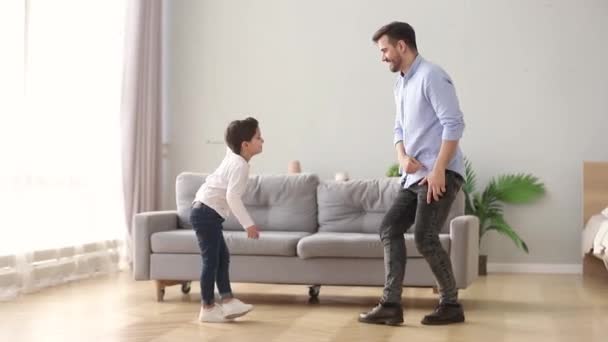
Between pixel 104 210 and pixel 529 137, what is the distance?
11.1ft

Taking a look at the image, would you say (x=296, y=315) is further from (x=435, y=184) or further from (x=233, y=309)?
(x=435, y=184)

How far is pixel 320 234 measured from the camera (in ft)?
17.0

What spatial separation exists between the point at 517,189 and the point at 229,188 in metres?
3.24

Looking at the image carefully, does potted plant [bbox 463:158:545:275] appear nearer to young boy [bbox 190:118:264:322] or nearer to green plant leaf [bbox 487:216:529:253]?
green plant leaf [bbox 487:216:529:253]

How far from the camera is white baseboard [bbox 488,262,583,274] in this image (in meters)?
6.91

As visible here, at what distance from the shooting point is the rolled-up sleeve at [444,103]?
157 inches

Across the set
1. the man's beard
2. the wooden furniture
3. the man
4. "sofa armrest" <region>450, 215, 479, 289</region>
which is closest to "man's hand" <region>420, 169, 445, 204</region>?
the man

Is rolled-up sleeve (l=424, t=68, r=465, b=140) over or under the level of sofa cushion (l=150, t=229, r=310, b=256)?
over

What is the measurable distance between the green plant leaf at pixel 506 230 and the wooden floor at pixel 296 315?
0.73m

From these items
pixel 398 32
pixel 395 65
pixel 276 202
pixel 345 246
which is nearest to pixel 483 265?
pixel 276 202

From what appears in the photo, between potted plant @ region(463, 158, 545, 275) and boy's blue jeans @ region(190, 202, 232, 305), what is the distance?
2.90m

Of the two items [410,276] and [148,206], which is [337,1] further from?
[410,276]

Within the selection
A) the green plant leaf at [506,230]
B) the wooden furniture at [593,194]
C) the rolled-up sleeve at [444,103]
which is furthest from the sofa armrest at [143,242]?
the wooden furniture at [593,194]

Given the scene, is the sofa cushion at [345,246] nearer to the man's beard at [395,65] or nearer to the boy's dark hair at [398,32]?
the man's beard at [395,65]
